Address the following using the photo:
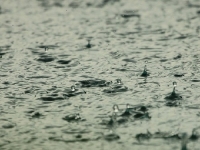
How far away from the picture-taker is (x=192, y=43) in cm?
762

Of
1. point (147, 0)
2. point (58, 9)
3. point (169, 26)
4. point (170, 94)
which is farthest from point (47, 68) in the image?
point (147, 0)

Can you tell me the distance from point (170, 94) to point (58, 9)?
6.11 meters

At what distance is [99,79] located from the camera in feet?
19.0

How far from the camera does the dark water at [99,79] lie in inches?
164

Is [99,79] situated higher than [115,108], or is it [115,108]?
[99,79]

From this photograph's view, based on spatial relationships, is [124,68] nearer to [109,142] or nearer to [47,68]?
[47,68]

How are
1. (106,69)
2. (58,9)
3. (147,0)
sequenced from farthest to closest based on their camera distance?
(147,0) → (58,9) → (106,69)

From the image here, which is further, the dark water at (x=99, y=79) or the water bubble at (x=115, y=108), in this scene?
the water bubble at (x=115, y=108)

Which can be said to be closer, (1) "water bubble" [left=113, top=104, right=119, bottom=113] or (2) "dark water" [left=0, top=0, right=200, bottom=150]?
(2) "dark water" [left=0, top=0, right=200, bottom=150]

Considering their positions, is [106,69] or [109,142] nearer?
[109,142]

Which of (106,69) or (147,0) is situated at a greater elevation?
(147,0)

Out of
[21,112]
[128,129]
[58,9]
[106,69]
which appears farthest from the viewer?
[58,9]

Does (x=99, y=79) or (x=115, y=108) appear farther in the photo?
(x=99, y=79)

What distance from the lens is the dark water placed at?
4.16 meters
